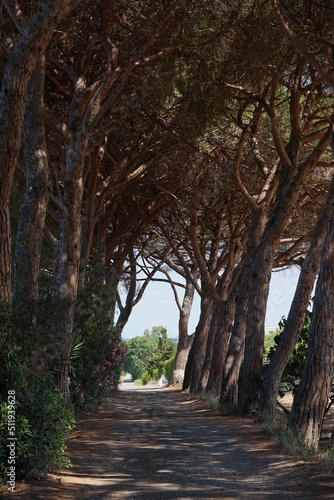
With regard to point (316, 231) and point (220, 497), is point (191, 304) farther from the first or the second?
point (220, 497)

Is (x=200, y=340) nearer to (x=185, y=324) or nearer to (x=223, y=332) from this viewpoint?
(x=223, y=332)

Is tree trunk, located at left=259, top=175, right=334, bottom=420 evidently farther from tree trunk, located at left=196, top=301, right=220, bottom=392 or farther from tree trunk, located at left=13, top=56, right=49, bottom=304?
tree trunk, located at left=196, top=301, right=220, bottom=392

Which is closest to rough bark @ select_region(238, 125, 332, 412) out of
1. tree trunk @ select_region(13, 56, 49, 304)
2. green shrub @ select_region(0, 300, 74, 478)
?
tree trunk @ select_region(13, 56, 49, 304)

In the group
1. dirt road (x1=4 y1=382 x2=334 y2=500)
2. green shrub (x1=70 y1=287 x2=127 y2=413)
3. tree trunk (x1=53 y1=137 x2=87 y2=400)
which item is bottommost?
dirt road (x1=4 y1=382 x2=334 y2=500)

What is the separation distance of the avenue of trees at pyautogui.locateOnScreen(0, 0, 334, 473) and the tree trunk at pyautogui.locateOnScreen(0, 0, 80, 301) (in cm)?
1

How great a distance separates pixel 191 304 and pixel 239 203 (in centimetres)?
1066

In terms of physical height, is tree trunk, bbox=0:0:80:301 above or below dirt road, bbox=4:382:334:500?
above

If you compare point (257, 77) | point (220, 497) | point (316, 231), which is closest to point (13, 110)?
point (220, 497)

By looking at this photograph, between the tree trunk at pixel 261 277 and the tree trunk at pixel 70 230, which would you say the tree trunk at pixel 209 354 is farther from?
the tree trunk at pixel 70 230

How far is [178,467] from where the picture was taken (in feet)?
25.5

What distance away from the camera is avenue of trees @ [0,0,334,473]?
24.5ft

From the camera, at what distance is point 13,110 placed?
6527 mm

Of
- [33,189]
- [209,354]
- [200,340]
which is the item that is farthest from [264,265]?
[200,340]

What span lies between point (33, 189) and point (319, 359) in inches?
171
